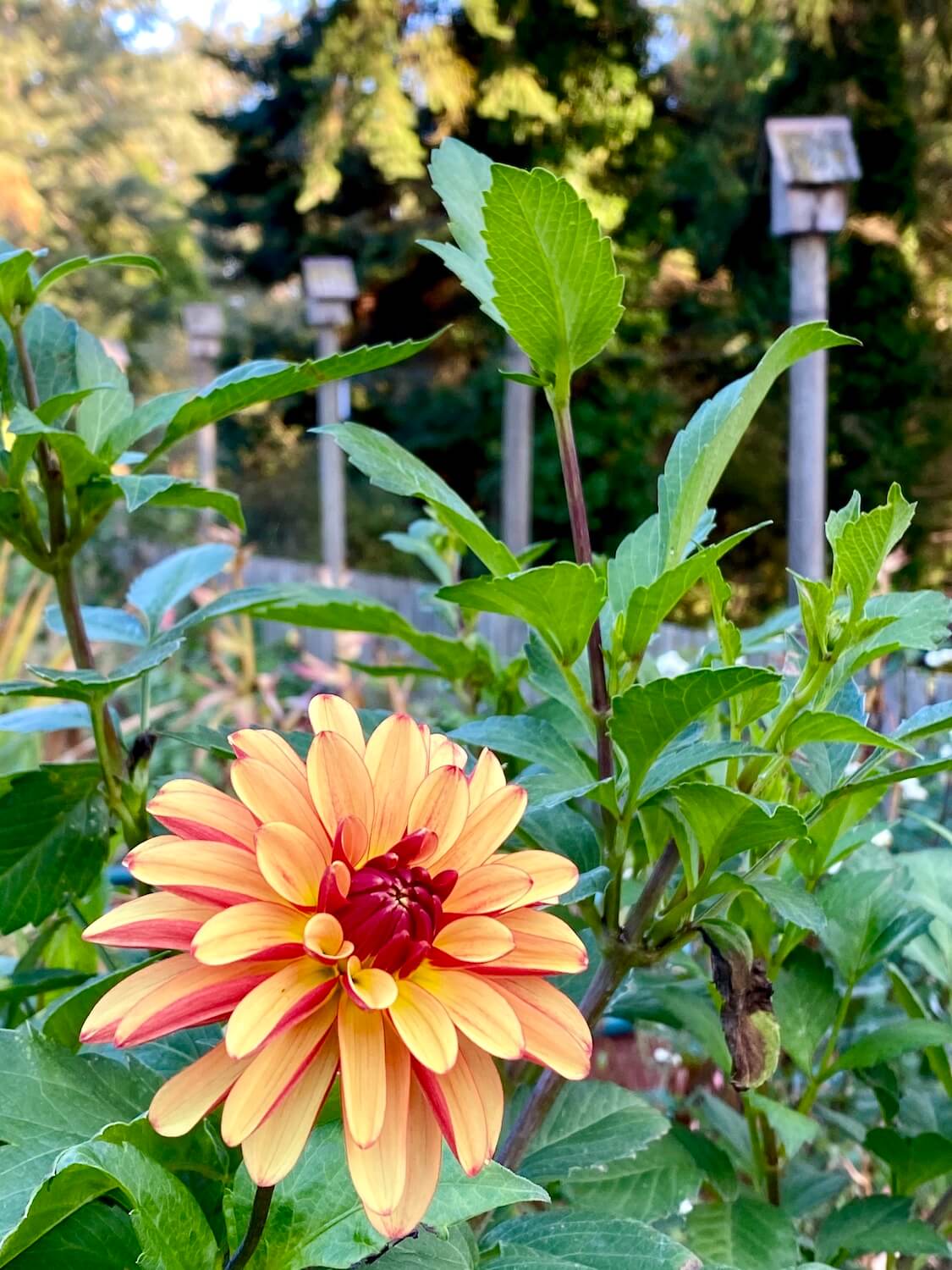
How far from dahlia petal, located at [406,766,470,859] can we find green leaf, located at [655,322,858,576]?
134 mm

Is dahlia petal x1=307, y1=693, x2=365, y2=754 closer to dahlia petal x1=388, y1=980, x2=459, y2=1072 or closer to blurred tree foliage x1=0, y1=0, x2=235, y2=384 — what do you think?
dahlia petal x1=388, y1=980, x2=459, y2=1072

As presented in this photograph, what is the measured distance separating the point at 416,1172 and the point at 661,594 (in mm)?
191

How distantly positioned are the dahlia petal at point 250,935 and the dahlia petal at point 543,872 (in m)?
0.05

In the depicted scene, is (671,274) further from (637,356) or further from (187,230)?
(187,230)

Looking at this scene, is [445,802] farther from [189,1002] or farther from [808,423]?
[808,423]

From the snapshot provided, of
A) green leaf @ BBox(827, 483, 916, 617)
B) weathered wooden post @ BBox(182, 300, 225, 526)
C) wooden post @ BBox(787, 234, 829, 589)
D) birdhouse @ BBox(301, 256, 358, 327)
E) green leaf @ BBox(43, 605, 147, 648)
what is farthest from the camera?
weathered wooden post @ BBox(182, 300, 225, 526)

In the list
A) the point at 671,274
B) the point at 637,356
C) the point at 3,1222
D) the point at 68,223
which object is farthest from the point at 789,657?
the point at 68,223

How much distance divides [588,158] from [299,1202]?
6.18 meters

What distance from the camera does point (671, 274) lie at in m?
6.94

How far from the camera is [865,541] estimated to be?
1.08ft

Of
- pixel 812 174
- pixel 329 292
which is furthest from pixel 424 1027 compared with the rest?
pixel 329 292

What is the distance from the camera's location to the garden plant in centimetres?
25

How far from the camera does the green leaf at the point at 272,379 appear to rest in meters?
0.41

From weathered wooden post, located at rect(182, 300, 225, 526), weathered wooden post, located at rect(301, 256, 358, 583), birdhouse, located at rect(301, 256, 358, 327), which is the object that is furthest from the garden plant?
weathered wooden post, located at rect(182, 300, 225, 526)
